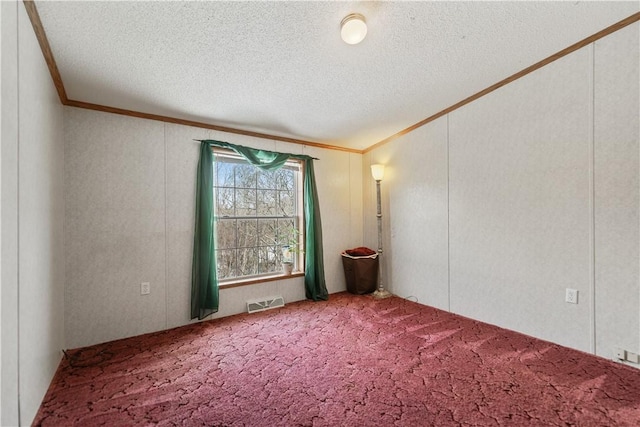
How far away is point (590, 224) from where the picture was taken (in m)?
2.20

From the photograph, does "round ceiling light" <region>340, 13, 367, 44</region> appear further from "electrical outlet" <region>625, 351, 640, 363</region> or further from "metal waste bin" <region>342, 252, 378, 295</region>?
"electrical outlet" <region>625, 351, 640, 363</region>

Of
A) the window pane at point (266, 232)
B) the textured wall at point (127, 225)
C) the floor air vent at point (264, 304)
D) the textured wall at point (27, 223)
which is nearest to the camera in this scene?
the textured wall at point (27, 223)

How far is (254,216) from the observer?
3.52 m

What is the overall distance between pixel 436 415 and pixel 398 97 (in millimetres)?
2709

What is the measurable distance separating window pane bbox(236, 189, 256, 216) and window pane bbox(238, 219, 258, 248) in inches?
4.4

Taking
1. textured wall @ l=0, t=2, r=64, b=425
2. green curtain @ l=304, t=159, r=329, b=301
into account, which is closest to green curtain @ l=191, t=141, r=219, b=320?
textured wall @ l=0, t=2, r=64, b=425

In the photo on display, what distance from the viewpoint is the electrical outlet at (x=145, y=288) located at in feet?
8.93

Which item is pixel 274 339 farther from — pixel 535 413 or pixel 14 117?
pixel 14 117

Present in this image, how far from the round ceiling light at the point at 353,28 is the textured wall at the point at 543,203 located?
1.78m

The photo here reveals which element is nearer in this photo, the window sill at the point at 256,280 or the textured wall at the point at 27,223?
the textured wall at the point at 27,223

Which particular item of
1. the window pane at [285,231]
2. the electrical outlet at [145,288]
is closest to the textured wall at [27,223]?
the electrical outlet at [145,288]

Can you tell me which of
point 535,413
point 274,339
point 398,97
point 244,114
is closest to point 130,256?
point 274,339

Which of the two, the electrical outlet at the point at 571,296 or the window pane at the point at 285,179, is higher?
the window pane at the point at 285,179

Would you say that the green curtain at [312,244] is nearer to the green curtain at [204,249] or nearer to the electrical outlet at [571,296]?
the green curtain at [204,249]
